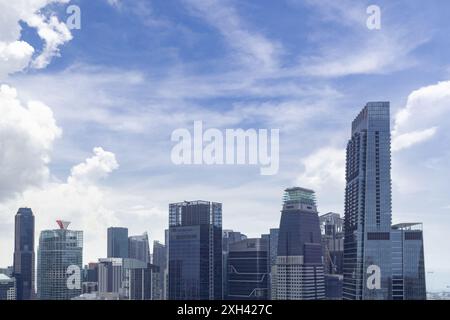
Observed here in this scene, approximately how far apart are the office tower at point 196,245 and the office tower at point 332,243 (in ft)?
44.0

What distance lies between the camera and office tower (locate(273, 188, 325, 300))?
65250 millimetres

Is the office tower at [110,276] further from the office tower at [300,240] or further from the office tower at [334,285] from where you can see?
the office tower at [300,240]

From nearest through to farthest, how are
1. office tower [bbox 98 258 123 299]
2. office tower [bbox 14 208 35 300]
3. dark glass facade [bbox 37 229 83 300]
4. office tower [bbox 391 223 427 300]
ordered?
office tower [bbox 98 258 123 299] → office tower [bbox 14 208 35 300] → dark glass facade [bbox 37 229 83 300] → office tower [bbox 391 223 427 300]

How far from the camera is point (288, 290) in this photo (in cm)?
5175

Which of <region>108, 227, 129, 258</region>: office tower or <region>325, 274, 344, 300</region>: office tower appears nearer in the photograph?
<region>108, 227, 129, 258</region>: office tower

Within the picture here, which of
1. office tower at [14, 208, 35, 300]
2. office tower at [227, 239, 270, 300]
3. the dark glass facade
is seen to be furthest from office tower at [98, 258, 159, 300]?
office tower at [227, 239, 270, 300]

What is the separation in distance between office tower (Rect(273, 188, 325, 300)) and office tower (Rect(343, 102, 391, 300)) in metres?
7.64

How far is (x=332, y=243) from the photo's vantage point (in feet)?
212

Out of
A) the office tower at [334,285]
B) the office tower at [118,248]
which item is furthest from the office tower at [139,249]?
the office tower at [334,285]

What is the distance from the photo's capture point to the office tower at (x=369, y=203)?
5472 centimetres

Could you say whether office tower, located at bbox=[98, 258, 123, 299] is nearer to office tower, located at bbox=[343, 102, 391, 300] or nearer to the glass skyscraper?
the glass skyscraper

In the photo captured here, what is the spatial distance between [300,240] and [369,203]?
52.6 feet
